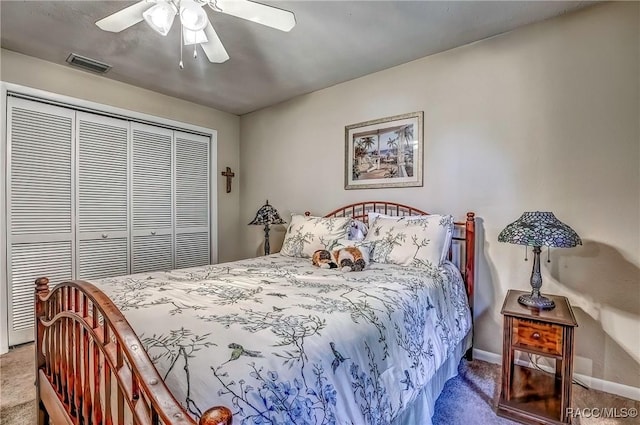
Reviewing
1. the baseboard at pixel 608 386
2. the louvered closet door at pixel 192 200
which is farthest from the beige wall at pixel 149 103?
the baseboard at pixel 608 386

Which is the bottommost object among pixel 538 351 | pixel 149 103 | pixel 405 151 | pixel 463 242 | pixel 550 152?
pixel 538 351

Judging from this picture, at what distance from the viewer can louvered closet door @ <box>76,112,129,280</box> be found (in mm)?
2844

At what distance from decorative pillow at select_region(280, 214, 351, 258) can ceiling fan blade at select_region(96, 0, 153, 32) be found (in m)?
1.87

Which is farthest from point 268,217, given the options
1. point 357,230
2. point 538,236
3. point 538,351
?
point 538,351

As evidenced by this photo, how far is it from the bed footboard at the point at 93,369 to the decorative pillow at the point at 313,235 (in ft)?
5.46

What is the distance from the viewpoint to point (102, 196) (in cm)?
296

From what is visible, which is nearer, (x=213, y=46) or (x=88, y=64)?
(x=213, y=46)

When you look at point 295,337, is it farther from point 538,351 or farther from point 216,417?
point 538,351

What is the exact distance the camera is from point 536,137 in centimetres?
224

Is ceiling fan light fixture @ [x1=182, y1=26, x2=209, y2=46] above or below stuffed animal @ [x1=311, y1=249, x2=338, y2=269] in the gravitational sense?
above

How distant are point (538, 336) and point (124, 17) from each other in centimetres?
284

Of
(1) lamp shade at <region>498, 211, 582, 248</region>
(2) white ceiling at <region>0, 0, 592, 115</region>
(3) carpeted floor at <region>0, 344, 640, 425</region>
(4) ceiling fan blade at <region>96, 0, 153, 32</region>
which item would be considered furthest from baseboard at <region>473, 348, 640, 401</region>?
(4) ceiling fan blade at <region>96, 0, 153, 32</region>

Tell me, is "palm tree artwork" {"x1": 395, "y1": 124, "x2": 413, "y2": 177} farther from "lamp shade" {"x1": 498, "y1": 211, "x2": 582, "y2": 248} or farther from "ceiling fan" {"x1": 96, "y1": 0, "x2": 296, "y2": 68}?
"ceiling fan" {"x1": 96, "y1": 0, "x2": 296, "y2": 68}

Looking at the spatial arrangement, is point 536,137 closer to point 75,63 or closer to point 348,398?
point 348,398
